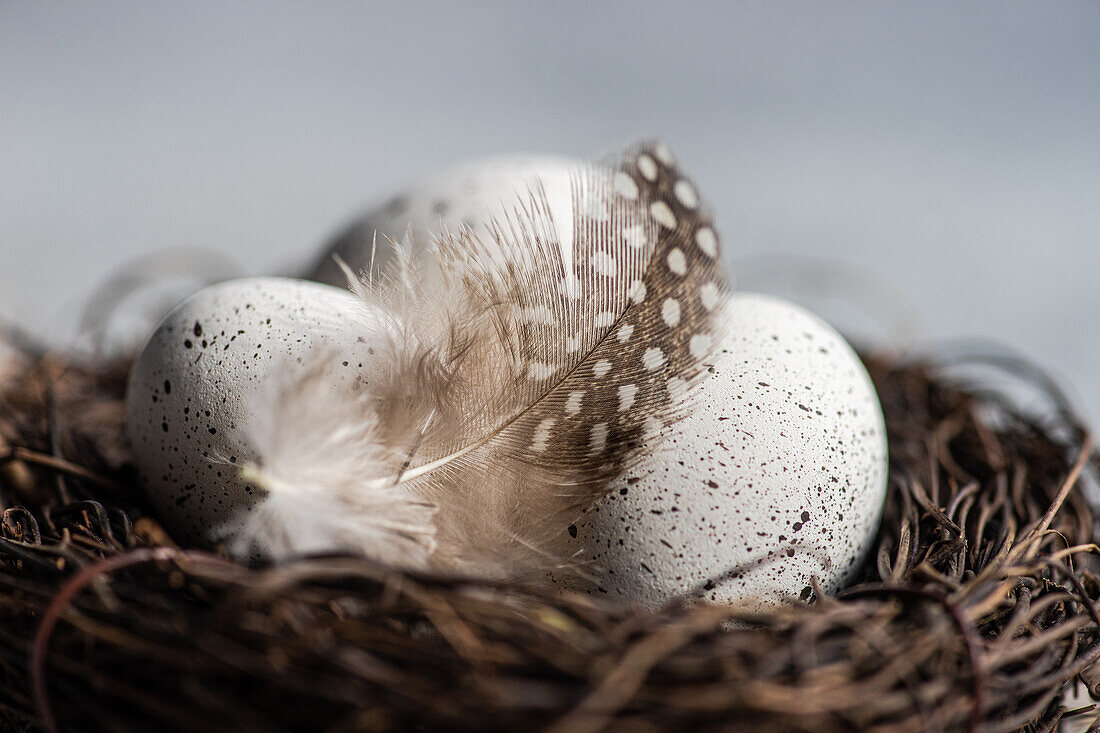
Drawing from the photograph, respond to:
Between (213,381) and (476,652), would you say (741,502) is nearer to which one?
(476,652)

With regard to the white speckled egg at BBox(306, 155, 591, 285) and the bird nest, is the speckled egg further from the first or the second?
the white speckled egg at BBox(306, 155, 591, 285)

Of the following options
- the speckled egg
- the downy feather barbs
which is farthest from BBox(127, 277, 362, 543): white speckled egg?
the speckled egg

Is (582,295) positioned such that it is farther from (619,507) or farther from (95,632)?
(95,632)

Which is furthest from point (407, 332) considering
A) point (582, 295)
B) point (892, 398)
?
point (892, 398)

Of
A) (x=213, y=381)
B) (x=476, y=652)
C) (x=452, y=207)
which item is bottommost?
(x=476, y=652)

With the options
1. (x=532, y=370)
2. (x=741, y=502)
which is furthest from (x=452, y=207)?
(x=741, y=502)
